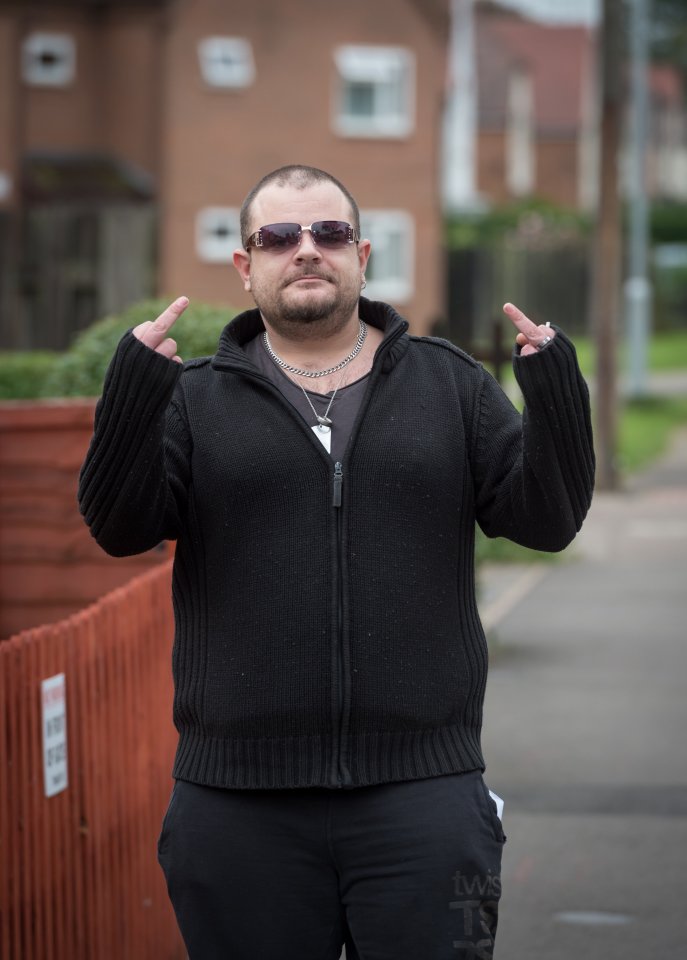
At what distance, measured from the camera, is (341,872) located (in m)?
3.19

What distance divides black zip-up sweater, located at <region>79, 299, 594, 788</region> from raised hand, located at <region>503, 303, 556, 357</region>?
0.06 feet

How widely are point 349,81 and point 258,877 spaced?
28.9m

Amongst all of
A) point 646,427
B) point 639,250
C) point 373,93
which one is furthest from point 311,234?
point 373,93

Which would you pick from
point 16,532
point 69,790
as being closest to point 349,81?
point 16,532

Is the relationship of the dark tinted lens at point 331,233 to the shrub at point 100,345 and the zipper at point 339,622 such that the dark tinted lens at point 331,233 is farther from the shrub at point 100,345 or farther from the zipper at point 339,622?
the shrub at point 100,345

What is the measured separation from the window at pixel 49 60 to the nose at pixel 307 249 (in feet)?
89.3

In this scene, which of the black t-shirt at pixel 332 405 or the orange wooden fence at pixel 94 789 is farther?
the orange wooden fence at pixel 94 789

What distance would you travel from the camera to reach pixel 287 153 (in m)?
30.9

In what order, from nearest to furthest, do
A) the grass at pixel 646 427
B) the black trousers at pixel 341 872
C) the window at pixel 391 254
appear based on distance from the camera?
the black trousers at pixel 341 872 → the grass at pixel 646 427 → the window at pixel 391 254

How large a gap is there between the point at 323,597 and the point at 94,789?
56.8 inches

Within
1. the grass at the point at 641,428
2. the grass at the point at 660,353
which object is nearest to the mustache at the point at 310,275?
the grass at the point at 641,428

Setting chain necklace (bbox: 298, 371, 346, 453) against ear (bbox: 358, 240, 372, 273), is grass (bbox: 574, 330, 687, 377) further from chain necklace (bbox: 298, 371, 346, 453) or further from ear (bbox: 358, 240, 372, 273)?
chain necklace (bbox: 298, 371, 346, 453)

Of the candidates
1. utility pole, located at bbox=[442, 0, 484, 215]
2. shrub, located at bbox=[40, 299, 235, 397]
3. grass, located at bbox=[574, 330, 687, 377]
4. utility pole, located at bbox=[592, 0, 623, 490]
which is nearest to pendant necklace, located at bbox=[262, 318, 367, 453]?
shrub, located at bbox=[40, 299, 235, 397]

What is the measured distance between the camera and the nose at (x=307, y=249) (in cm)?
330
